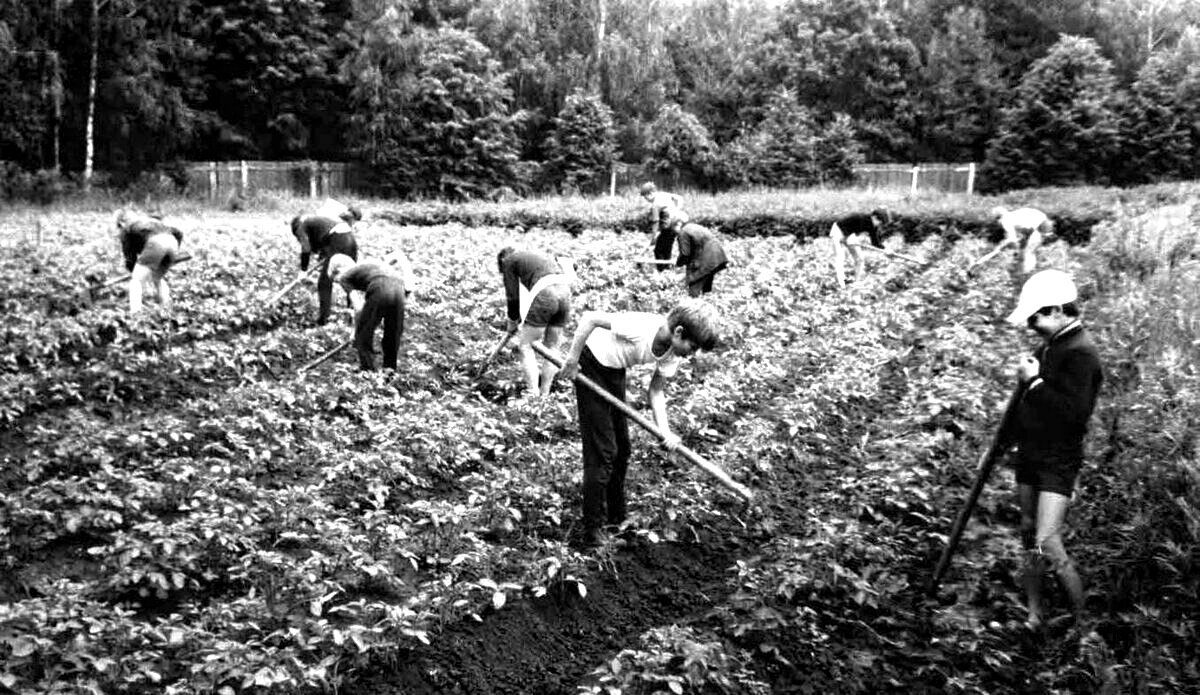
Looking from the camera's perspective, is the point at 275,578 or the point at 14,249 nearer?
the point at 275,578

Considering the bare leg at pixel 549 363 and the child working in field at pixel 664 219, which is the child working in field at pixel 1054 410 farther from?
the child working in field at pixel 664 219

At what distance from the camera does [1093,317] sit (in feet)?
30.0

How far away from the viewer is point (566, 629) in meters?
4.67

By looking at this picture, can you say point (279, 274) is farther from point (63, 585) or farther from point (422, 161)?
point (422, 161)

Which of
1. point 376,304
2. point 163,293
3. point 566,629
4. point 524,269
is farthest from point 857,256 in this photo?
point 566,629

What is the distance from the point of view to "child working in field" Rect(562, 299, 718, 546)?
4965 mm

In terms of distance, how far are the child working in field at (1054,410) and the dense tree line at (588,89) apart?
2690 cm

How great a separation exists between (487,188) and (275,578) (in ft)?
97.1

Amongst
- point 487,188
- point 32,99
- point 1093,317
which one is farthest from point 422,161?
point 1093,317

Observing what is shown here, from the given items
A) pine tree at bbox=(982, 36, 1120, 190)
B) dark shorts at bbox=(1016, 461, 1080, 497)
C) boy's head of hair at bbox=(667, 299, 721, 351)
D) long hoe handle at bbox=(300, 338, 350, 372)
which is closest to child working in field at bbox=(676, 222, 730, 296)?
long hoe handle at bbox=(300, 338, 350, 372)

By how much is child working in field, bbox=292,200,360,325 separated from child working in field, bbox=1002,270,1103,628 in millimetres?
6913

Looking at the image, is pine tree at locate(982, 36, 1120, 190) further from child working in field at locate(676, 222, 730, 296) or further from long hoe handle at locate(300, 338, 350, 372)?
long hoe handle at locate(300, 338, 350, 372)

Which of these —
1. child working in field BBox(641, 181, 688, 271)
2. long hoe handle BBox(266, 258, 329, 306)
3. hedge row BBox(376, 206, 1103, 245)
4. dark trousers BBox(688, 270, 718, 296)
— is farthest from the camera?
hedge row BBox(376, 206, 1103, 245)

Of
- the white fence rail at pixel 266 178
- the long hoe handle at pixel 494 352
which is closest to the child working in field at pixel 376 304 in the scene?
the long hoe handle at pixel 494 352
